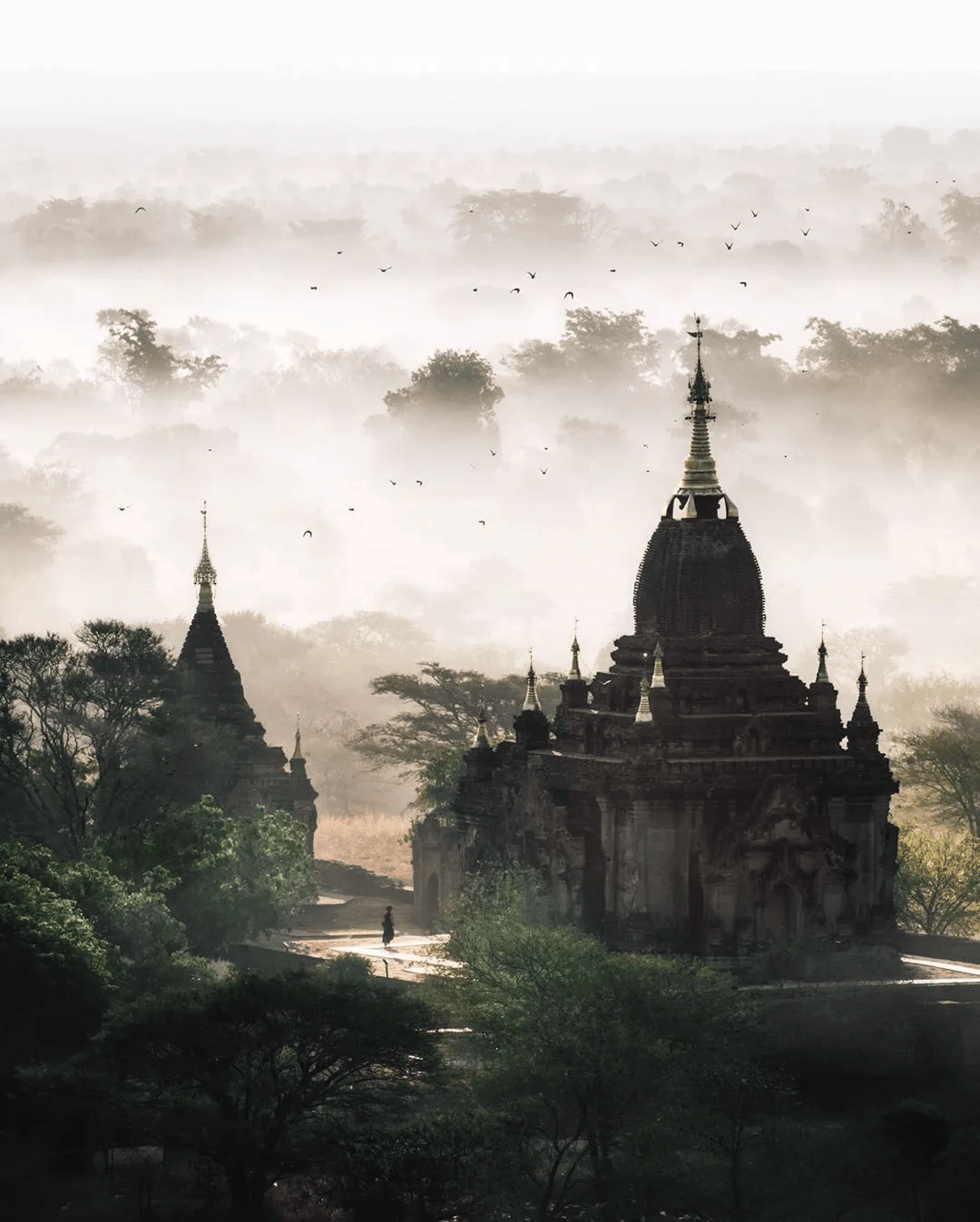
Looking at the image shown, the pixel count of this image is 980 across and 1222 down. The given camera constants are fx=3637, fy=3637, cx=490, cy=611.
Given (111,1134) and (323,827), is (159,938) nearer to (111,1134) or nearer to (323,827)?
(111,1134)

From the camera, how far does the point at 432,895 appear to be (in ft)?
360

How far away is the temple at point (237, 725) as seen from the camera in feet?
369

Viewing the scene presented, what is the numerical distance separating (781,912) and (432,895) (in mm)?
18400

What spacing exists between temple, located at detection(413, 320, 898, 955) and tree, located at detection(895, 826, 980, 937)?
40.4 ft

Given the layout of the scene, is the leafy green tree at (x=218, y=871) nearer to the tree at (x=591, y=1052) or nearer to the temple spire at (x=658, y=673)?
the temple spire at (x=658, y=673)

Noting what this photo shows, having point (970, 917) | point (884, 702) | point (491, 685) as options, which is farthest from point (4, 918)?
point (884, 702)

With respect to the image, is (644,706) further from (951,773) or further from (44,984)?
(951,773)

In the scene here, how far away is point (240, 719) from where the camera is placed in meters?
114

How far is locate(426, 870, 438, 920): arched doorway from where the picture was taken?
109 metres

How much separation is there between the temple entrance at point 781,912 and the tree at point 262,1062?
15846 millimetres

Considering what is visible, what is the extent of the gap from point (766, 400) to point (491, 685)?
65325 mm

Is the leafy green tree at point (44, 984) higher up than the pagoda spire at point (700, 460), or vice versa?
the pagoda spire at point (700, 460)

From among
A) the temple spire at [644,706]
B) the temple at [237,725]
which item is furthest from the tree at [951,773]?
the temple spire at [644,706]

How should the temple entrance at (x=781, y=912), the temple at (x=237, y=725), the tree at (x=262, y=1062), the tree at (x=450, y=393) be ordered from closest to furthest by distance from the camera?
the tree at (x=262, y=1062) → the temple entrance at (x=781, y=912) → the temple at (x=237, y=725) → the tree at (x=450, y=393)
